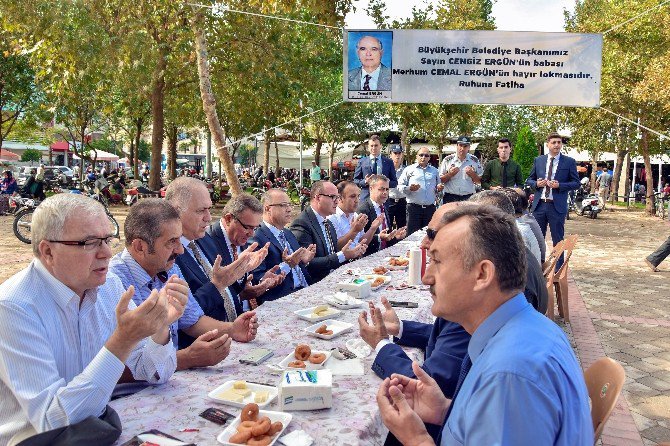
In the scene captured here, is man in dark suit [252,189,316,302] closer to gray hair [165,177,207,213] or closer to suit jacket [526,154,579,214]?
gray hair [165,177,207,213]

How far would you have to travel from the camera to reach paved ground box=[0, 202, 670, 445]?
3.89m

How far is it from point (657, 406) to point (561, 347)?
342 centimetres

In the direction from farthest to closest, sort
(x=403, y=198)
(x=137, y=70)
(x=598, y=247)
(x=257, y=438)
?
(x=598, y=247) < (x=137, y=70) < (x=403, y=198) < (x=257, y=438)

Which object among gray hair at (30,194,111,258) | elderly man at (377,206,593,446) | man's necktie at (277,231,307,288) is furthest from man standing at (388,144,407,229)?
elderly man at (377,206,593,446)

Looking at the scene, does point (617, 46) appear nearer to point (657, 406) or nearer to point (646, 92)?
point (646, 92)

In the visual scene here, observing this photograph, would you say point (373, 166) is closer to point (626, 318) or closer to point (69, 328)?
point (626, 318)

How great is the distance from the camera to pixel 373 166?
30.7 ft

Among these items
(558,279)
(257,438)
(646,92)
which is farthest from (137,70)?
(646,92)

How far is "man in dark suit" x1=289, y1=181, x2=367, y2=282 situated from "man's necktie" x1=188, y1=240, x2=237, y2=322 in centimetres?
185

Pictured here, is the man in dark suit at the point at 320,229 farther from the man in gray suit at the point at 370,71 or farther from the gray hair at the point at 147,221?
the man in gray suit at the point at 370,71

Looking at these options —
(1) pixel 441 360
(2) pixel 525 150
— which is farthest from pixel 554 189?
(2) pixel 525 150

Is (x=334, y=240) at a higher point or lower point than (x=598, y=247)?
higher

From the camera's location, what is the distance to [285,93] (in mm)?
13133

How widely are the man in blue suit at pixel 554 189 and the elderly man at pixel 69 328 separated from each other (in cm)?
722
